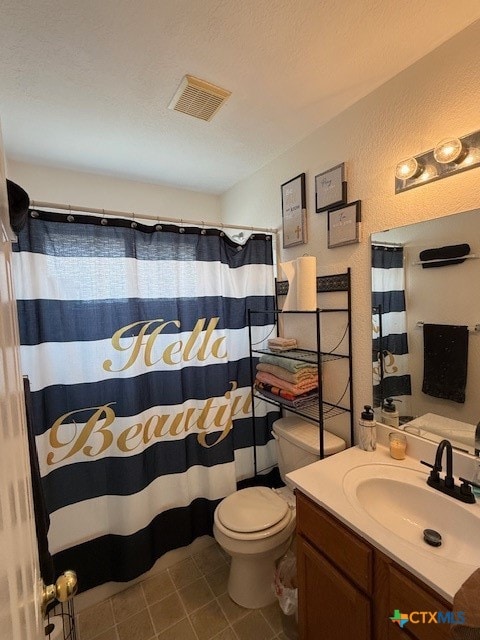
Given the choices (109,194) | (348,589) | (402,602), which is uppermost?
(109,194)

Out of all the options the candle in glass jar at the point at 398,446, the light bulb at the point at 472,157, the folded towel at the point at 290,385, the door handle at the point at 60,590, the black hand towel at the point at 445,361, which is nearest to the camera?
the door handle at the point at 60,590

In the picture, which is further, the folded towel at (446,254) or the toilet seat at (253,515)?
the toilet seat at (253,515)

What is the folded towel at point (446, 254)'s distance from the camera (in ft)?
3.66

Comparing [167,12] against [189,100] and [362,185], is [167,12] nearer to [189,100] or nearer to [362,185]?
[189,100]

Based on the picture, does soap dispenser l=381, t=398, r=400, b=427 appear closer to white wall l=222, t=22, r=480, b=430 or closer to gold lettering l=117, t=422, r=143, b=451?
white wall l=222, t=22, r=480, b=430

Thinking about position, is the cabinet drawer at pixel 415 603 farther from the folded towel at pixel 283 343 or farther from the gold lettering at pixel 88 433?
the gold lettering at pixel 88 433

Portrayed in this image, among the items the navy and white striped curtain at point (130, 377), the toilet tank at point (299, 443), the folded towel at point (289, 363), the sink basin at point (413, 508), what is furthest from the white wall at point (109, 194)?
the sink basin at point (413, 508)

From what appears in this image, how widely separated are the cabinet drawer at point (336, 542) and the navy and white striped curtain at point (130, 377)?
2.65 feet

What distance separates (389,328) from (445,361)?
26cm

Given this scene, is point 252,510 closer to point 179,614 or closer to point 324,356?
point 179,614

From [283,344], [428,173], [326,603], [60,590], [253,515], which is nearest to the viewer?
[60,590]

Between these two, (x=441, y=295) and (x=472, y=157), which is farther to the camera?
(x=441, y=295)

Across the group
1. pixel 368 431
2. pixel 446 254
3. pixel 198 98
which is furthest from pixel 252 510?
pixel 198 98

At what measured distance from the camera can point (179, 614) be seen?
1.47 meters
